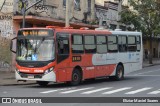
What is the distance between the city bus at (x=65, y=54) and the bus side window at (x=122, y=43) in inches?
5.7

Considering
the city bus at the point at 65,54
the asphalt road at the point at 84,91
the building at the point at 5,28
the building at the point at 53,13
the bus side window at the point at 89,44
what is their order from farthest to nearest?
the building at the point at 53,13 → the building at the point at 5,28 → the bus side window at the point at 89,44 → the city bus at the point at 65,54 → the asphalt road at the point at 84,91

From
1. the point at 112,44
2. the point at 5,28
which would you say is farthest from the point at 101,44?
the point at 5,28

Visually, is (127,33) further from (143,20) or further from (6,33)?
(143,20)

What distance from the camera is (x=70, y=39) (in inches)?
853

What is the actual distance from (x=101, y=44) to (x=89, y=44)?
1203 mm

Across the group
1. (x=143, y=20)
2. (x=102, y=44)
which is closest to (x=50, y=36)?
(x=102, y=44)

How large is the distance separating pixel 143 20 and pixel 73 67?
1062 inches

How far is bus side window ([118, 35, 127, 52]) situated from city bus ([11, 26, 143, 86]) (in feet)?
0.47

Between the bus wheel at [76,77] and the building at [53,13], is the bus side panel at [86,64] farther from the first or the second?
the building at [53,13]

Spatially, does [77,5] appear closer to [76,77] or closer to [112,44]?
[112,44]

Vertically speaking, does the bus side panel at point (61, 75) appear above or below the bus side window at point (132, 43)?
below

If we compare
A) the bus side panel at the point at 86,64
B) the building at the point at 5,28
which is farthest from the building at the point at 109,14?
the bus side panel at the point at 86,64

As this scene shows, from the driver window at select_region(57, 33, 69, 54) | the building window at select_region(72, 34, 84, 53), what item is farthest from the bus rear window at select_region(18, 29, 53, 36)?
the building window at select_region(72, 34, 84, 53)

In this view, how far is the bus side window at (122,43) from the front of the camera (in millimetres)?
25812
